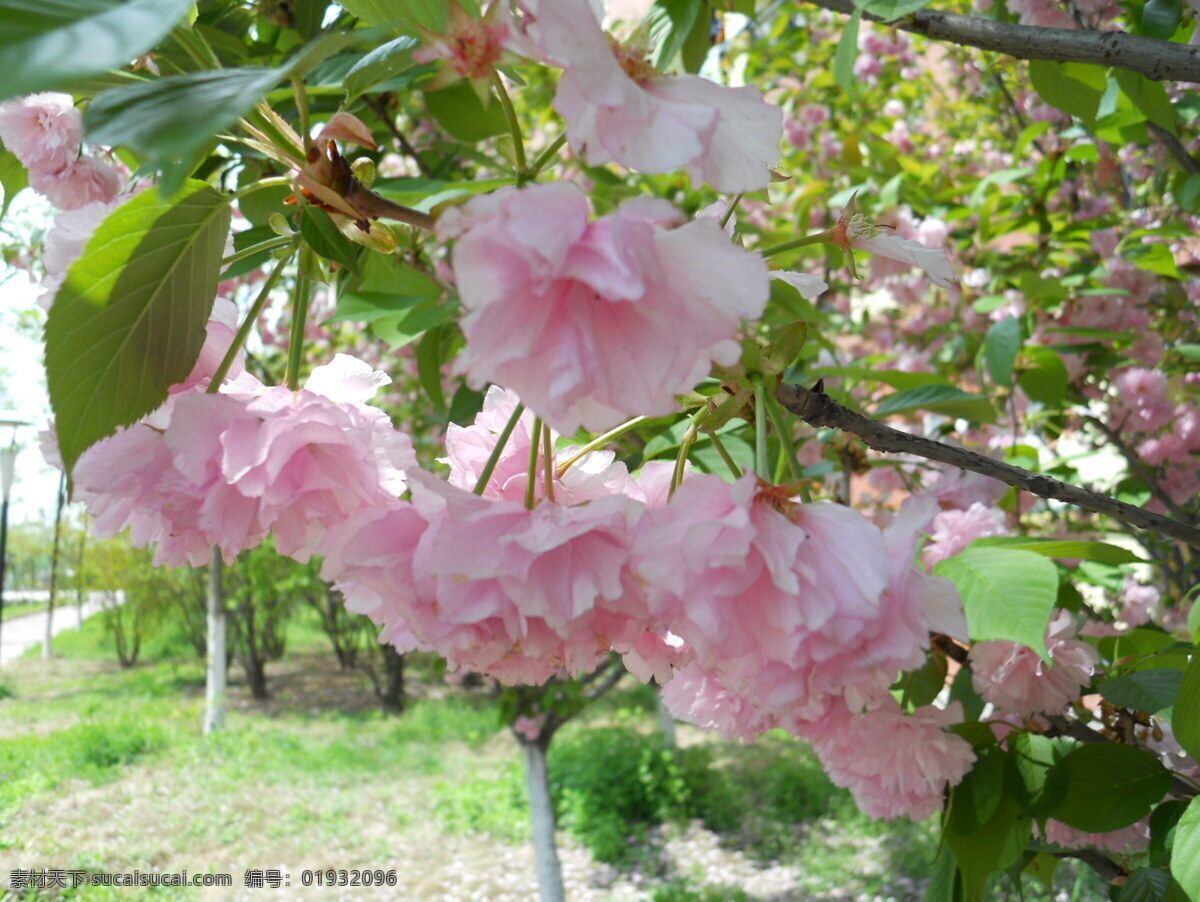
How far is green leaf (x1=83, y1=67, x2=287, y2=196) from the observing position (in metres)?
0.25

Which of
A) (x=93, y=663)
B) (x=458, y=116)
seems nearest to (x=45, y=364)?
(x=458, y=116)

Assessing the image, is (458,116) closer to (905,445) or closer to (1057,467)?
(905,445)

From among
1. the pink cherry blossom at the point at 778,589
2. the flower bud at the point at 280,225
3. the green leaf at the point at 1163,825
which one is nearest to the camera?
the pink cherry blossom at the point at 778,589

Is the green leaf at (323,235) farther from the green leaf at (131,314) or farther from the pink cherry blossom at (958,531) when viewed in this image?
the pink cherry blossom at (958,531)

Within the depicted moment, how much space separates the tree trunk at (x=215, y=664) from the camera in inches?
135

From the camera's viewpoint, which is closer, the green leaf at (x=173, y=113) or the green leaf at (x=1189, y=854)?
the green leaf at (x=173, y=113)

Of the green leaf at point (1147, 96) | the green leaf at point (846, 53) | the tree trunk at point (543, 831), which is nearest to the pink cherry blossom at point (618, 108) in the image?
the green leaf at point (846, 53)

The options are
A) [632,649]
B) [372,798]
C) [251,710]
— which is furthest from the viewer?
[251,710]

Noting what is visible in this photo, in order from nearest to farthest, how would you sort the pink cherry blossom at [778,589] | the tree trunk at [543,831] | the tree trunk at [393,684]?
the pink cherry blossom at [778,589] < the tree trunk at [543,831] < the tree trunk at [393,684]

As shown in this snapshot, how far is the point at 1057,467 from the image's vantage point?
1.60 m

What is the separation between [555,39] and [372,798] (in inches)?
145

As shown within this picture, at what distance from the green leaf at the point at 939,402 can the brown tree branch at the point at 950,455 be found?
32 cm

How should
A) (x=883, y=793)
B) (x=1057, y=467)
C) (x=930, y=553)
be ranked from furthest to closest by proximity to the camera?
(x=1057, y=467) → (x=930, y=553) → (x=883, y=793)

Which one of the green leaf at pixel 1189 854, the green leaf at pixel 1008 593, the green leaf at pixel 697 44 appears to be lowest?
the green leaf at pixel 1189 854
